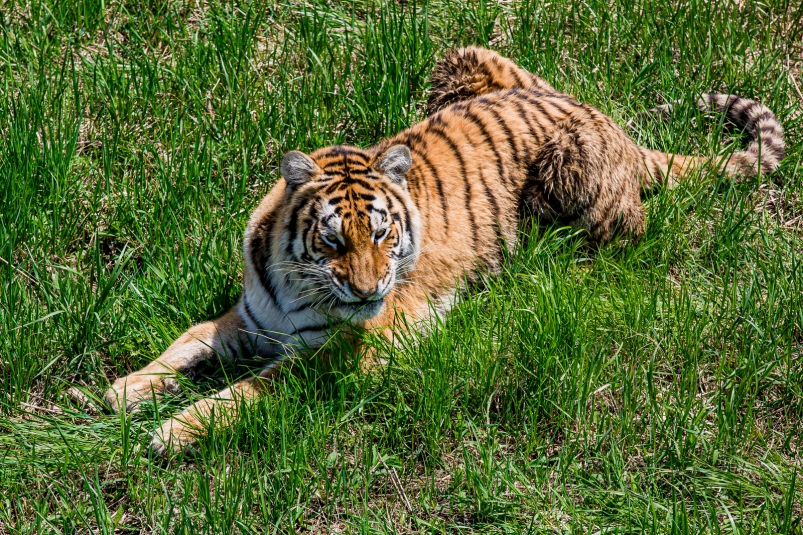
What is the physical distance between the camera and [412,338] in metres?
4.06

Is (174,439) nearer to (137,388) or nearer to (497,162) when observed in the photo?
(137,388)

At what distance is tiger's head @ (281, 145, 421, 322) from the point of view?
3.97 meters

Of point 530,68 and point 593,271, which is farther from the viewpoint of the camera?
point 530,68

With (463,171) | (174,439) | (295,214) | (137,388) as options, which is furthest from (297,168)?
(174,439)

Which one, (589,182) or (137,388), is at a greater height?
(589,182)

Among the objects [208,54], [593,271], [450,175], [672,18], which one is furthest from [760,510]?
[208,54]

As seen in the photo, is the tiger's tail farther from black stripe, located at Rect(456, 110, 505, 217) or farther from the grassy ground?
black stripe, located at Rect(456, 110, 505, 217)

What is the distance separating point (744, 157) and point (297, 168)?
2539 mm

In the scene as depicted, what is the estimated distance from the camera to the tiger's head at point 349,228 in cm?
397

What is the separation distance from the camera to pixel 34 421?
389 cm

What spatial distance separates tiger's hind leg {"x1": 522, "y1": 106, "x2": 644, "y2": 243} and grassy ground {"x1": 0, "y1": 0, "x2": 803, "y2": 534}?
0.13m

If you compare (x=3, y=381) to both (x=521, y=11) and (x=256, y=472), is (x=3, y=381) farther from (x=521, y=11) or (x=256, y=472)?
(x=521, y=11)

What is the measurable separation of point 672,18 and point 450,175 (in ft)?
6.47

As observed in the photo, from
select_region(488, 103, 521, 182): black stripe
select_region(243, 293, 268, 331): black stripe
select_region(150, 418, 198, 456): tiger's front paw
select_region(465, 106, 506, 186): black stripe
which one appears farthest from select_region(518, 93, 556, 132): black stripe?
select_region(150, 418, 198, 456): tiger's front paw
